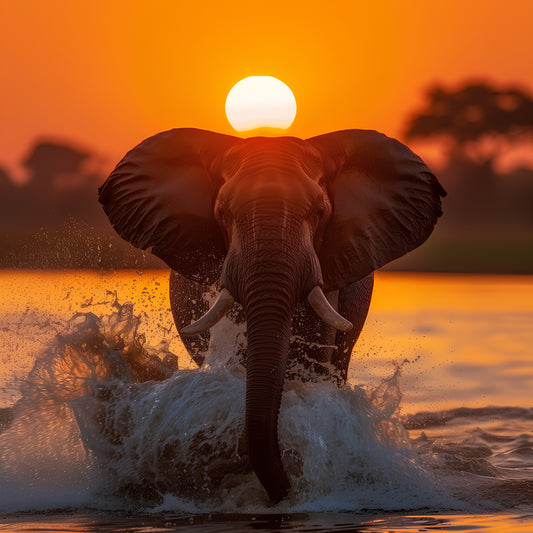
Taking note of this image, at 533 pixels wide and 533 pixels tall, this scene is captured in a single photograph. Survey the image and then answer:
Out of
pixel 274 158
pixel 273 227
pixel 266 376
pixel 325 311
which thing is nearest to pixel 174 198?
pixel 274 158

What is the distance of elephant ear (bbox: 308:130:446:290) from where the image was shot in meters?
8.13

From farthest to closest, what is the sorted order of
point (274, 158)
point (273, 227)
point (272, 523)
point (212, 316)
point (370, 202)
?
point (370, 202), point (274, 158), point (212, 316), point (273, 227), point (272, 523)

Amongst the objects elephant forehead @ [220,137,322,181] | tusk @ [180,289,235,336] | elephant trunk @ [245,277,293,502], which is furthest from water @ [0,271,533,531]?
elephant forehead @ [220,137,322,181]

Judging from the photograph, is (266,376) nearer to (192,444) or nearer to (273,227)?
(273,227)

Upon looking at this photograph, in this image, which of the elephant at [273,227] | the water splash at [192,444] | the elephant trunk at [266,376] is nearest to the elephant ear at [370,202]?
the elephant at [273,227]

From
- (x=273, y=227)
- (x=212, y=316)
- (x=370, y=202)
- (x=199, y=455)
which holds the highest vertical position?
(x=370, y=202)

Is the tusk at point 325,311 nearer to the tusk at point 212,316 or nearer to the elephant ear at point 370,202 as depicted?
the tusk at point 212,316

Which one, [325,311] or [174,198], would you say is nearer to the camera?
[325,311]

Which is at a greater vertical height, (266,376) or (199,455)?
(266,376)

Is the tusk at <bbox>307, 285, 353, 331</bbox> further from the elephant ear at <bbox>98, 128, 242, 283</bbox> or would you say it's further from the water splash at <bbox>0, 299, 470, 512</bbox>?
the elephant ear at <bbox>98, 128, 242, 283</bbox>

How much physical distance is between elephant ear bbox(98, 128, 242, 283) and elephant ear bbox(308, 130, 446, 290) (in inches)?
28.2

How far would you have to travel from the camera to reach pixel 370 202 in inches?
330

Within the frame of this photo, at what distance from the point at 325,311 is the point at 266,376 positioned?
638 millimetres

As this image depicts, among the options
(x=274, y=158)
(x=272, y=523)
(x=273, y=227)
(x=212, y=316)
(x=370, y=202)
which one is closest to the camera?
(x=272, y=523)
